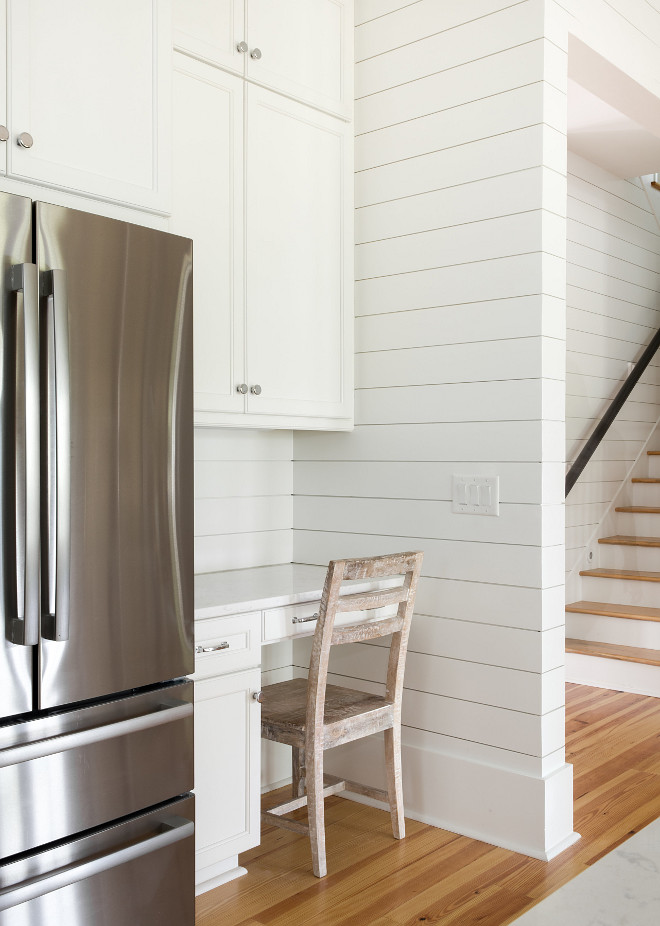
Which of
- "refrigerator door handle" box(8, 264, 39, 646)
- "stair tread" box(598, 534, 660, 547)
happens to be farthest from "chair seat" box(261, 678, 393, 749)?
"stair tread" box(598, 534, 660, 547)

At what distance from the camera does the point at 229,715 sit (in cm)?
245

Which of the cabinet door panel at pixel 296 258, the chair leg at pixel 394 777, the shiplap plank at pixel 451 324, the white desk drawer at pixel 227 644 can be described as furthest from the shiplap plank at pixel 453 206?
the chair leg at pixel 394 777

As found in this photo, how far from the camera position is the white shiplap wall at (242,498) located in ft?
9.95

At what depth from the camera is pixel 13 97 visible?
1918 mm

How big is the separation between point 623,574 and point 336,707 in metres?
2.56

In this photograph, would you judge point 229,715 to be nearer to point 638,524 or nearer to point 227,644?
point 227,644

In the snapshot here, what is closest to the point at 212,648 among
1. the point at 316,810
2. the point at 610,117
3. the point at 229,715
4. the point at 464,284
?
the point at 229,715

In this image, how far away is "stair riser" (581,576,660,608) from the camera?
4605 millimetres

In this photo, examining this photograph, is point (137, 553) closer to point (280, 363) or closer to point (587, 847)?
point (280, 363)

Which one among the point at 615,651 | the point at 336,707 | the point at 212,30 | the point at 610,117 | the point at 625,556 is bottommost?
the point at 615,651

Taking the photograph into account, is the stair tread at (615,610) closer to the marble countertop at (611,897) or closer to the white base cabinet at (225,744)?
the white base cabinet at (225,744)

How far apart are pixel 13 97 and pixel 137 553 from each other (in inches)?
41.8

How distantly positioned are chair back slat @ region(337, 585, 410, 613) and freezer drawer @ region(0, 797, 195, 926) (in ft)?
2.32

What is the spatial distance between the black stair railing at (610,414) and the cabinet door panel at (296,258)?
197 cm
